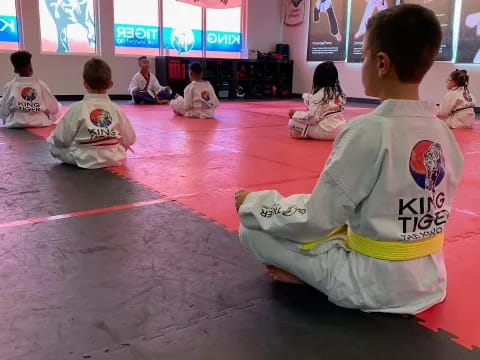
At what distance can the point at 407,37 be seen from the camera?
59.2 inches

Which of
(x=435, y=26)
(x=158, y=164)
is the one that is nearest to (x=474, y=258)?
(x=435, y=26)

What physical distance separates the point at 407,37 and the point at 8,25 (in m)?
10.9

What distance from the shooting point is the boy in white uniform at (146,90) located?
10.3 meters

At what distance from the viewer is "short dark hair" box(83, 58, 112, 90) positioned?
404 cm

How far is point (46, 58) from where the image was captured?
36.2 ft

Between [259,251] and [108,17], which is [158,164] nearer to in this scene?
[259,251]

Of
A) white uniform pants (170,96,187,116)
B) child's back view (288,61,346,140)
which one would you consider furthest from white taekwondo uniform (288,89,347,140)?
white uniform pants (170,96,187,116)

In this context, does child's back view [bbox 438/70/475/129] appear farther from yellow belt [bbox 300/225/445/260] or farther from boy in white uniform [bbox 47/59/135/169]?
yellow belt [bbox 300/225/445/260]

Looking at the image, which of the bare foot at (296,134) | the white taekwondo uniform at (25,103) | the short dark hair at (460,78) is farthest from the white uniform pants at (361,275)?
the short dark hair at (460,78)

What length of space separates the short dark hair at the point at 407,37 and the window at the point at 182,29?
1158cm

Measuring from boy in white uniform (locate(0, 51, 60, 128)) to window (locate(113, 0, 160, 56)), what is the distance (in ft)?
19.0

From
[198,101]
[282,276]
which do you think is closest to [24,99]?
[198,101]

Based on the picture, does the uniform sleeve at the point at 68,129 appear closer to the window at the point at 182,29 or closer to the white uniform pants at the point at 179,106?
the white uniform pants at the point at 179,106

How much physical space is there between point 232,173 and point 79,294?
225 cm
